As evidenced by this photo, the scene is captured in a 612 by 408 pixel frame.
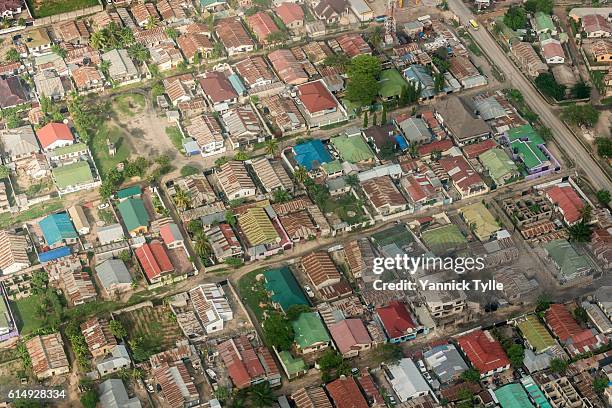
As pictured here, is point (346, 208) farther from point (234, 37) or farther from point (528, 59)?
point (528, 59)

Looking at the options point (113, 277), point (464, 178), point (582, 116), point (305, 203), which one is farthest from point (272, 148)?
point (582, 116)

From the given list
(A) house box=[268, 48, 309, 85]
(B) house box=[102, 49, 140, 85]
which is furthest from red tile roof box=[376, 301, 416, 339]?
(B) house box=[102, 49, 140, 85]

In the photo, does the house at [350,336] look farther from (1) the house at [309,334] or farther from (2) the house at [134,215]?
(2) the house at [134,215]

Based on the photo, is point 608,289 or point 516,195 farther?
point 516,195

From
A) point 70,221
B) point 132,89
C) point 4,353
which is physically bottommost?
point 4,353

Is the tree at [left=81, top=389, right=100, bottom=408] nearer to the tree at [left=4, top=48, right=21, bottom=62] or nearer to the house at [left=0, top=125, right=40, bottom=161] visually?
the house at [left=0, top=125, right=40, bottom=161]

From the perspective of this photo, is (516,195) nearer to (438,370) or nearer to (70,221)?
(438,370)

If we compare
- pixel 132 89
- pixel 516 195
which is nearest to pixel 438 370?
pixel 516 195

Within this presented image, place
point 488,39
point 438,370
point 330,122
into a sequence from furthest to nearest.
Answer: point 488,39, point 330,122, point 438,370
